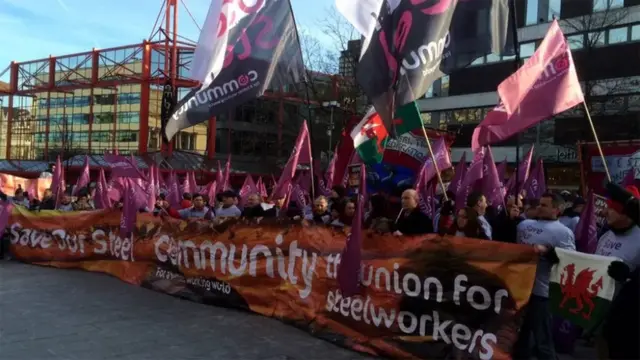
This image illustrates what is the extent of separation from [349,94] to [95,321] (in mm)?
24188

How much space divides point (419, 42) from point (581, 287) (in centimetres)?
283

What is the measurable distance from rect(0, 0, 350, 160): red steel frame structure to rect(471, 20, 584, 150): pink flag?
32.4m

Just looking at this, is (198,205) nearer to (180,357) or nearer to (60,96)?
(180,357)

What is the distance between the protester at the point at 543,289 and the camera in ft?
16.7

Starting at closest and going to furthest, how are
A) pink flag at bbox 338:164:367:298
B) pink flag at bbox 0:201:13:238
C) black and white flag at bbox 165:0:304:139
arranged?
pink flag at bbox 338:164:367:298, black and white flag at bbox 165:0:304:139, pink flag at bbox 0:201:13:238

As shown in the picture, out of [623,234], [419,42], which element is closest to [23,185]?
[419,42]

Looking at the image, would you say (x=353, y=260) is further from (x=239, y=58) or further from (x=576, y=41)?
(x=576, y=41)

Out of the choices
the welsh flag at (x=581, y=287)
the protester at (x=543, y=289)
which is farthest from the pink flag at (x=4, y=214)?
the welsh flag at (x=581, y=287)

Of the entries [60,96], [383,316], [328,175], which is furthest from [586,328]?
[60,96]

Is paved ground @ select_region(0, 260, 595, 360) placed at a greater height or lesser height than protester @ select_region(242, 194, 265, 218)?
lesser

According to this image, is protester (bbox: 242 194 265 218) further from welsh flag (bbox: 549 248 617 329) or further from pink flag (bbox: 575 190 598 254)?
welsh flag (bbox: 549 248 617 329)

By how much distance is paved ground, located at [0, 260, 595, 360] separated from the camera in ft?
18.4

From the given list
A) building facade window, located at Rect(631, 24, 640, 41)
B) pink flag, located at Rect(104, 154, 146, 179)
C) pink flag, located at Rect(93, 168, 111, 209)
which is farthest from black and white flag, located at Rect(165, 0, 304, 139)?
building facade window, located at Rect(631, 24, 640, 41)

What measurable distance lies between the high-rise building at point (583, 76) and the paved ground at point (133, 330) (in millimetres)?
22571
